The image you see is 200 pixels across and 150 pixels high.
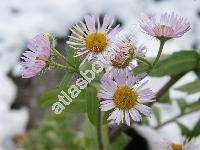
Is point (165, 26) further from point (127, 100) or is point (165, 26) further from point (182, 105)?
point (182, 105)

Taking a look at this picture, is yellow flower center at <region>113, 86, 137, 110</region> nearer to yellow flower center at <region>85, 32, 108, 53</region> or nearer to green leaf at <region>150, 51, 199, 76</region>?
yellow flower center at <region>85, 32, 108, 53</region>

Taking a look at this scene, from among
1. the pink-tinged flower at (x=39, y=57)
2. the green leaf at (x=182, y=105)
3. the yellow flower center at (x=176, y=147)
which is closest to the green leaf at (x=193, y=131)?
the green leaf at (x=182, y=105)

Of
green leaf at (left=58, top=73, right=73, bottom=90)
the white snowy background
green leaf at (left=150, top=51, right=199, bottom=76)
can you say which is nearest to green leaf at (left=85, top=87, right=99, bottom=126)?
green leaf at (left=58, top=73, right=73, bottom=90)

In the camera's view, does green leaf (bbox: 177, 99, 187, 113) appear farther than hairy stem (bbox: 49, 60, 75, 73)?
Yes

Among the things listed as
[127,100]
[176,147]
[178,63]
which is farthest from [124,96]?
[178,63]

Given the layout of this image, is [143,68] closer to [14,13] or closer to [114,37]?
[114,37]
